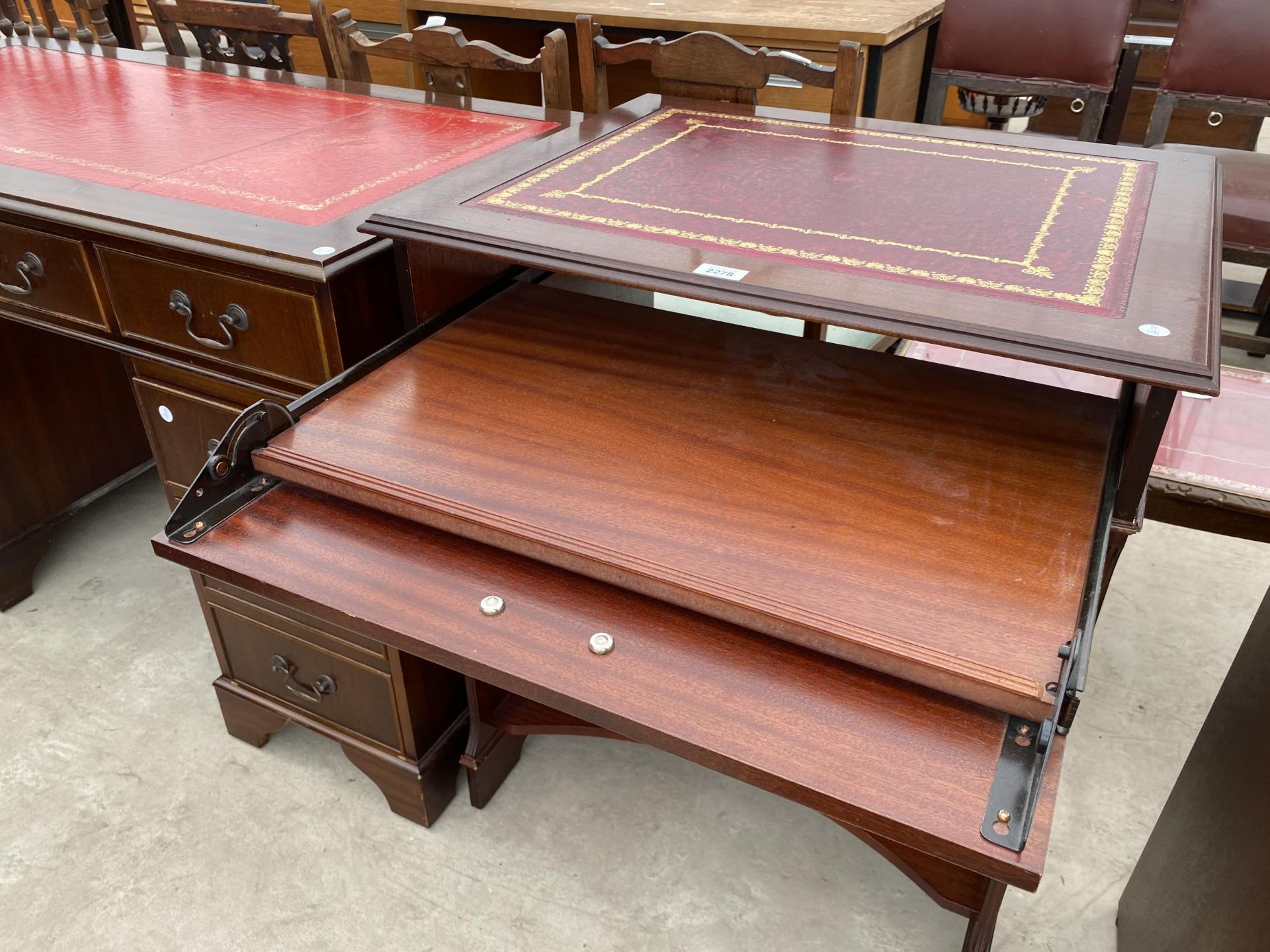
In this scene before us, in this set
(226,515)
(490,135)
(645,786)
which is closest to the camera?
(226,515)

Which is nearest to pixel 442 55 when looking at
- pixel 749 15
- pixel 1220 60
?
pixel 749 15

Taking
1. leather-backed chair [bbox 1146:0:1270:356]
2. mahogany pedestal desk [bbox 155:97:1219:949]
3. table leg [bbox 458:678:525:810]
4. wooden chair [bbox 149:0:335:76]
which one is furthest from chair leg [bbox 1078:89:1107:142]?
table leg [bbox 458:678:525:810]

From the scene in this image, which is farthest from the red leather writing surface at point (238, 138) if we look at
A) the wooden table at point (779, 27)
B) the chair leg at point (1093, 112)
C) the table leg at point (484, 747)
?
the chair leg at point (1093, 112)

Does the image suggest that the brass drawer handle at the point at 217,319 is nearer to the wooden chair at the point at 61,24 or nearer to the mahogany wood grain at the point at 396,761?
the mahogany wood grain at the point at 396,761

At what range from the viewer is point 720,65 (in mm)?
1748

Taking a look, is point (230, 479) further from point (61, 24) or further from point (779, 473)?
point (61, 24)

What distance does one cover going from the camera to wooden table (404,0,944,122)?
2.80 m

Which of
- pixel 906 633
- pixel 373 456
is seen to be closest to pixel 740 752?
pixel 906 633

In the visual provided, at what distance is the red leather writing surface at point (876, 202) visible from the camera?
3.58 feet

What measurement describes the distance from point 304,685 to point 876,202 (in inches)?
45.0

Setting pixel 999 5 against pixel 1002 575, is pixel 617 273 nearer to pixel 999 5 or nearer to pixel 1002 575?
pixel 1002 575

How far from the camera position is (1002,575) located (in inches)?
36.2

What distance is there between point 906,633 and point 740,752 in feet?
0.61

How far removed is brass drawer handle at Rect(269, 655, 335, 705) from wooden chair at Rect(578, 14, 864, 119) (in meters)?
1.17
